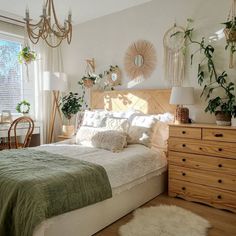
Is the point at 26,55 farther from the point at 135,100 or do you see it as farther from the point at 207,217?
the point at 207,217

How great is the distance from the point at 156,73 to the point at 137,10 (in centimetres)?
103

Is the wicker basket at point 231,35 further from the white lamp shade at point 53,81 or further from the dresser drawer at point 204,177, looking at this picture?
the white lamp shade at point 53,81

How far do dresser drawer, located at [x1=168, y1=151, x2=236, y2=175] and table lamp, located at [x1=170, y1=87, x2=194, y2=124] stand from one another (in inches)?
17.6

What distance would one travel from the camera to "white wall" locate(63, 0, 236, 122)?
292cm

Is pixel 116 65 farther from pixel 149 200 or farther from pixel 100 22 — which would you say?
pixel 149 200

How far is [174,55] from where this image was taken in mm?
3219

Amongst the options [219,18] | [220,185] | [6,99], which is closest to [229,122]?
[220,185]

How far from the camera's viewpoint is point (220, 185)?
2.51 meters

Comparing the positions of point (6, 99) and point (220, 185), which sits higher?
point (6, 99)

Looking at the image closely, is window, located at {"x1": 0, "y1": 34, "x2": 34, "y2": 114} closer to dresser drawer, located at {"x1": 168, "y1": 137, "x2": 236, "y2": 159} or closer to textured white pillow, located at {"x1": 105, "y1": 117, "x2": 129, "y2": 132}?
textured white pillow, located at {"x1": 105, "y1": 117, "x2": 129, "y2": 132}

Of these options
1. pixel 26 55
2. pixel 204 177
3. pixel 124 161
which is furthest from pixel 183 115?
pixel 26 55

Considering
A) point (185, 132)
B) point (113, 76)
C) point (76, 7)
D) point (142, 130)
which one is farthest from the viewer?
point (113, 76)

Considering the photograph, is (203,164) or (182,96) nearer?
(203,164)

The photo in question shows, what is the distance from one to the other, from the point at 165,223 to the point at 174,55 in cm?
213
